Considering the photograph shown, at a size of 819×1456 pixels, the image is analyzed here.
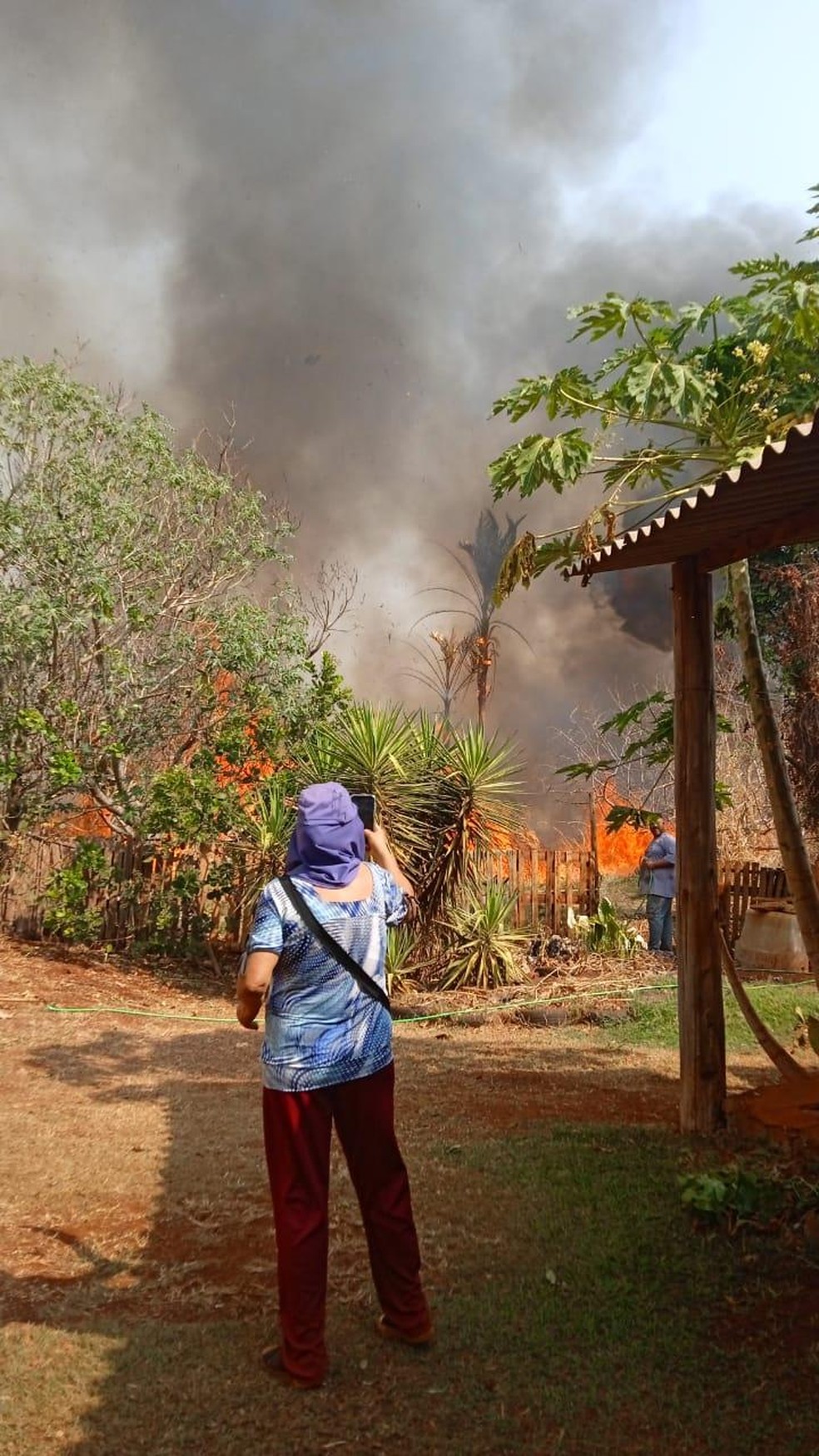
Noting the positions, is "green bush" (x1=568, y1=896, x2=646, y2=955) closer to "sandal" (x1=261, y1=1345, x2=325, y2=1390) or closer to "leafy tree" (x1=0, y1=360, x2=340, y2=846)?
"leafy tree" (x1=0, y1=360, x2=340, y2=846)

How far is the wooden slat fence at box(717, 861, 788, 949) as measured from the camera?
43.8 feet

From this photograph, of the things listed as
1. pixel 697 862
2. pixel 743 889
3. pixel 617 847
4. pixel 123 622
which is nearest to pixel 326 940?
pixel 697 862

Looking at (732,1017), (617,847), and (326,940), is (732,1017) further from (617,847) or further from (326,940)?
(617,847)

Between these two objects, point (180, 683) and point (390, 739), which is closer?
point (390, 739)

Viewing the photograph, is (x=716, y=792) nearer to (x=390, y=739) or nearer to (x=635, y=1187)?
(x=635, y=1187)

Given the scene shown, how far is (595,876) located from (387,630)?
80.9 ft

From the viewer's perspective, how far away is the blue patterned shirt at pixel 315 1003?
10.6 ft

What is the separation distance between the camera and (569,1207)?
14.9ft

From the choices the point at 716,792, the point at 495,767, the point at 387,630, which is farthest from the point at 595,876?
the point at 387,630

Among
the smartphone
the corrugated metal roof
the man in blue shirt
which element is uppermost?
the corrugated metal roof

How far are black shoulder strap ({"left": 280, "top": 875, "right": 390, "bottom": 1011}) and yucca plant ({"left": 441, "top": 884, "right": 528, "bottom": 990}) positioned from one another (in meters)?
8.16


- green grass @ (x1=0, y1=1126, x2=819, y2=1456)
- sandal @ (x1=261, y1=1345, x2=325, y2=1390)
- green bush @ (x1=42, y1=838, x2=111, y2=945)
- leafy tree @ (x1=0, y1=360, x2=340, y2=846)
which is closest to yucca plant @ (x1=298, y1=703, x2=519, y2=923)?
leafy tree @ (x1=0, y1=360, x2=340, y2=846)

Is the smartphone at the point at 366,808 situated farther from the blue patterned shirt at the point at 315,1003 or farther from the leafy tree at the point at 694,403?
the leafy tree at the point at 694,403

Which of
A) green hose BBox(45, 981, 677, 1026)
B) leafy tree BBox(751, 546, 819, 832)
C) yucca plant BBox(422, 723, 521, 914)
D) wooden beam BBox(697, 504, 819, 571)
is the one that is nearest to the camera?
wooden beam BBox(697, 504, 819, 571)
